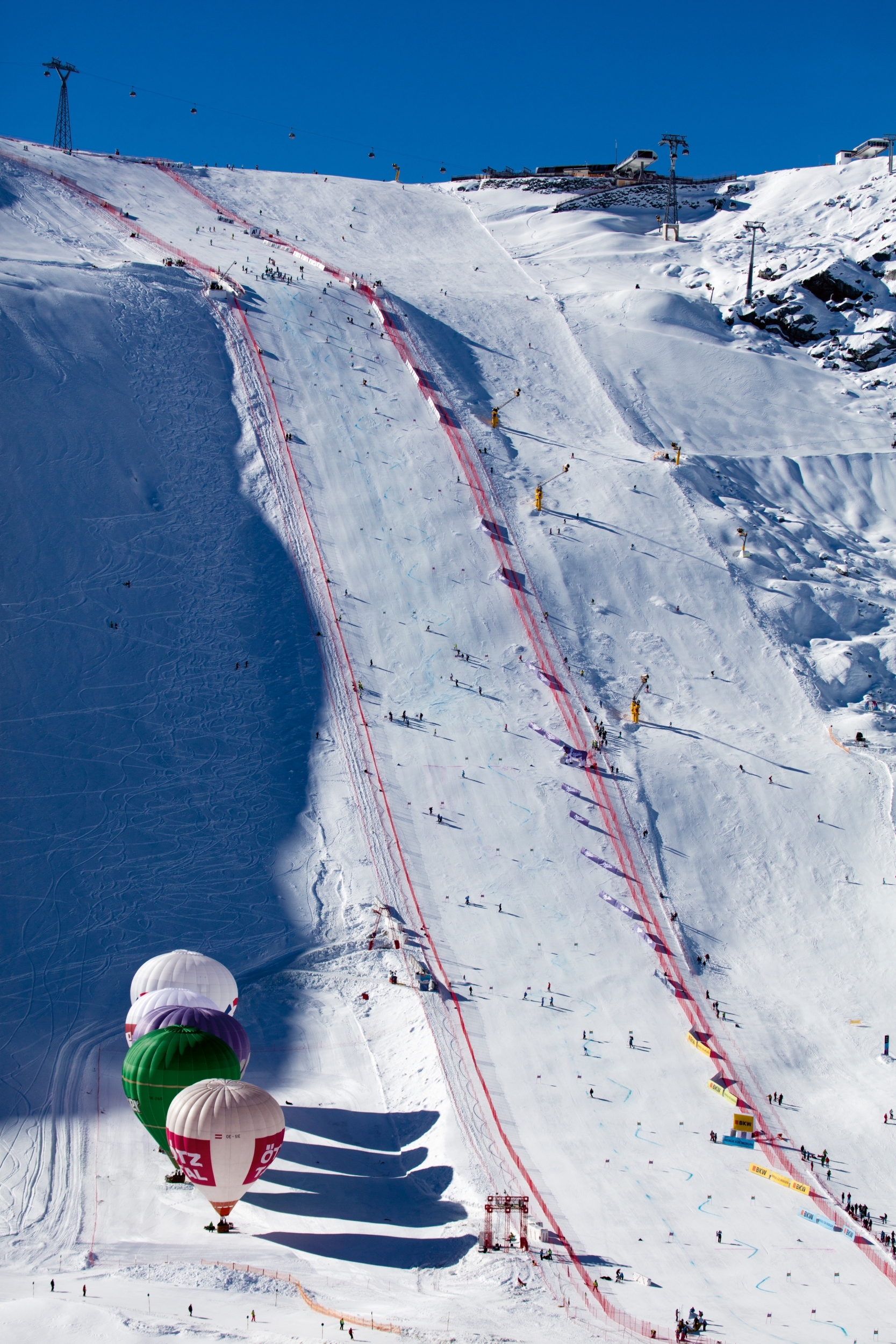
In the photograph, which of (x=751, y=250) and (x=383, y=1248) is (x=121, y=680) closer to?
(x=383, y=1248)

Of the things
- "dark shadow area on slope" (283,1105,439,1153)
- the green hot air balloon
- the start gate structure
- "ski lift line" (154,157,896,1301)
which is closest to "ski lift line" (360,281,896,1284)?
"ski lift line" (154,157,896,1301)

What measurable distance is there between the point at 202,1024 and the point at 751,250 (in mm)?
51638

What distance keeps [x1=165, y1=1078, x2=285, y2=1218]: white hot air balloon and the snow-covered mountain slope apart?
1154 millimetres

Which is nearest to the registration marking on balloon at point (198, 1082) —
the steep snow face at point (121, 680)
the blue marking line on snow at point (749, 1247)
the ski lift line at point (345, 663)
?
the steep snow face at point (121, 680)

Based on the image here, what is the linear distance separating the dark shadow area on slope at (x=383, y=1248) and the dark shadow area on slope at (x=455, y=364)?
98.2 feet

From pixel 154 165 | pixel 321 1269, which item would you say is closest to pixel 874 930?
pixel 321 1269

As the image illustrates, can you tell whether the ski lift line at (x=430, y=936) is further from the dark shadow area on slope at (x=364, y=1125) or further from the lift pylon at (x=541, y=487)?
the lift pylon at (x=541, y=487)

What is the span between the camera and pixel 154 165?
67.4 metres

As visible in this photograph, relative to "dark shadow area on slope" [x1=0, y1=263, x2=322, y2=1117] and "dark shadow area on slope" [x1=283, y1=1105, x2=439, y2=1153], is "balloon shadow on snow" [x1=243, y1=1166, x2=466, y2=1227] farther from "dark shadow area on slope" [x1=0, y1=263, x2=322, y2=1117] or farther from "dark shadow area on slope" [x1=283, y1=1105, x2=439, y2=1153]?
"dark shadow area on slope" [x1=0, y1=263, x2=322, y2=1117]

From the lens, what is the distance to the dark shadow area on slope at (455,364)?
155ft

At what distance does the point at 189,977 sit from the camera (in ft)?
77.6

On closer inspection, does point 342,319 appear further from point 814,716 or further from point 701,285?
point 814,716

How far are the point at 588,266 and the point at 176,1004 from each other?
51.0 meters

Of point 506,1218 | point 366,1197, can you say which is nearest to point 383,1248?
point 366,1197
